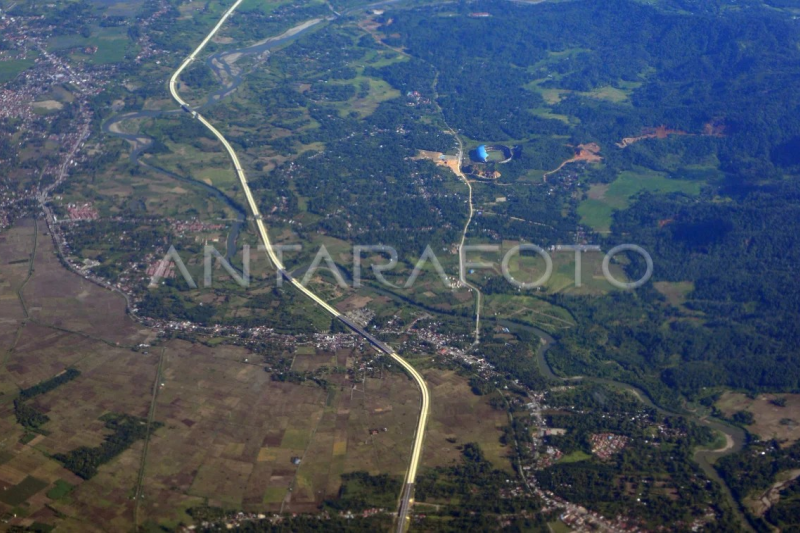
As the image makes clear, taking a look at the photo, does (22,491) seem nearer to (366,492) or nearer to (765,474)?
(366,492)

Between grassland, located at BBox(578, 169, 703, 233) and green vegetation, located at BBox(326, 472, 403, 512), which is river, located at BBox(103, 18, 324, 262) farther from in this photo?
green vegetation, located at BBox(326, 472, 403, 512)

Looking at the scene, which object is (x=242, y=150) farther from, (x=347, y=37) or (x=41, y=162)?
(x=347, y=37)

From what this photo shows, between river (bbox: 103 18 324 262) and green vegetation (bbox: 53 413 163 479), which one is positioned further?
river (bbox: 103 18 324 262)

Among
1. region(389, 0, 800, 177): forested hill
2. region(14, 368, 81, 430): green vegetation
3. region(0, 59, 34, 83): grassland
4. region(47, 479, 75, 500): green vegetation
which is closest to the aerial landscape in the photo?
region(47, 479, 75, 500): green vegetation

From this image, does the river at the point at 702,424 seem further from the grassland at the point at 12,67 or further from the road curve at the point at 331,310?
the grassland at the point at 12,67

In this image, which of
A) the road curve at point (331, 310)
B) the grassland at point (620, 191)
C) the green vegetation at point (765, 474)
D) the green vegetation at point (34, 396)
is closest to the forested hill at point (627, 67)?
the grassland at point (620, 191)
